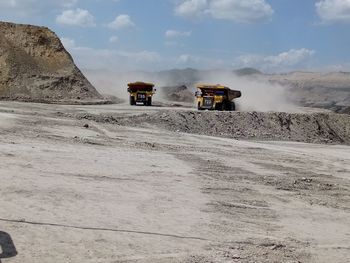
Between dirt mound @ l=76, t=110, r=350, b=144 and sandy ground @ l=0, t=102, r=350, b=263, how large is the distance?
829 cm

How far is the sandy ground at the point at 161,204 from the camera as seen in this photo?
6.75m

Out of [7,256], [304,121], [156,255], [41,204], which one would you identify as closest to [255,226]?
[156,255]

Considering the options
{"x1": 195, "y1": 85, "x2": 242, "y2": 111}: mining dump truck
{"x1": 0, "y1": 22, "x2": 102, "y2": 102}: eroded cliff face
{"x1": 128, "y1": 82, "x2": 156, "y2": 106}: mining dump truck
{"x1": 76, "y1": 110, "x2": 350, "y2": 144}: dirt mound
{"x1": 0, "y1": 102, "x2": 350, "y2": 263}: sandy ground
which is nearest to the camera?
{"x1": 0, "y1": 102, "x2": 350, "y2": 263}: sandy ground

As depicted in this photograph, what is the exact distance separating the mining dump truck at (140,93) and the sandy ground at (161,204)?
67.8 ft

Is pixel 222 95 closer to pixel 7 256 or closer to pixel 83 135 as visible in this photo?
pixel 83 135

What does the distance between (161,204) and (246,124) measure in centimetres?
1841

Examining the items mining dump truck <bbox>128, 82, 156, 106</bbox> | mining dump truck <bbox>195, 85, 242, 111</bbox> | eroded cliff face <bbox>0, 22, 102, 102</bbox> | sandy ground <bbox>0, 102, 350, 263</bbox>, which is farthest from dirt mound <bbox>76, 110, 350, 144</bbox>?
eroded cliff face <bbox>0, 22, 102, 102</bbox>

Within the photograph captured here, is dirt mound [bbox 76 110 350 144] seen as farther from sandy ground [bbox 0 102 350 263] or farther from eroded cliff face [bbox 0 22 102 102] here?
eroded cliff face [bbox 0 22 102 102]

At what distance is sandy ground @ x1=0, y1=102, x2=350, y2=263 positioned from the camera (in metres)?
6.75

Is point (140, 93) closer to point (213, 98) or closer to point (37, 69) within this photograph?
point (213, 98)

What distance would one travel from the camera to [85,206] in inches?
328

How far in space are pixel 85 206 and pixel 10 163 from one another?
10.0 ft

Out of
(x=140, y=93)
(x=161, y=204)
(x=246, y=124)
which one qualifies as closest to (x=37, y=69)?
(x=140, y=93)

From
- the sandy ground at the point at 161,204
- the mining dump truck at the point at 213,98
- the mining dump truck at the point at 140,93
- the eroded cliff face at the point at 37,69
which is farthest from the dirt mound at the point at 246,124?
the eroded cliff face at the point at 37,69
